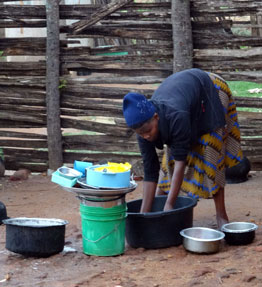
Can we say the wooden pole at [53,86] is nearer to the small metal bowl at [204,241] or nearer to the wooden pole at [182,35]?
the wooden pole at [182,35]

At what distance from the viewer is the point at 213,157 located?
15.8 ft

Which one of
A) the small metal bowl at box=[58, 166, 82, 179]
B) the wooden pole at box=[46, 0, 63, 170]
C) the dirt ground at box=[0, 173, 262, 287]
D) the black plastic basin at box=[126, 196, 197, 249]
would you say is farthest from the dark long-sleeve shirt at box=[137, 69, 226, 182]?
the wooden pole at box=[46, 0, 63, 170]

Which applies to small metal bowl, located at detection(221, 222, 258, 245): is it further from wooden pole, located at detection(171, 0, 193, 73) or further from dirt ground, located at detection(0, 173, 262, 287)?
wooden pole, located at detection(171, 0, 193, 73)

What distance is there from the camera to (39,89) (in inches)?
319

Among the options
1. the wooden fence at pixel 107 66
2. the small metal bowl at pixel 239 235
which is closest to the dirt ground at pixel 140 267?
the small metal bowl at pixel 239 235

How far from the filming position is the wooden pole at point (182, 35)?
23.6 ft

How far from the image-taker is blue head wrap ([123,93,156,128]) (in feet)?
13.6

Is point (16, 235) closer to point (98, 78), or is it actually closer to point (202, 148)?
point (202, 148)

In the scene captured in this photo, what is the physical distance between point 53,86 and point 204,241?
4.05 meters

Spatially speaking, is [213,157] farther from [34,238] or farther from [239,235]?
[34,238]

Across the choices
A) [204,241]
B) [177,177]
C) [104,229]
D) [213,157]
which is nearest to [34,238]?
[104,229]

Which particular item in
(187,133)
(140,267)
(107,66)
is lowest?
(140,267)

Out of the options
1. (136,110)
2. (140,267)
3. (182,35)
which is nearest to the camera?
Answer: (136,110)

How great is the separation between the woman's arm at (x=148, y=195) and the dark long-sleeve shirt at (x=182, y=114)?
0.05m
